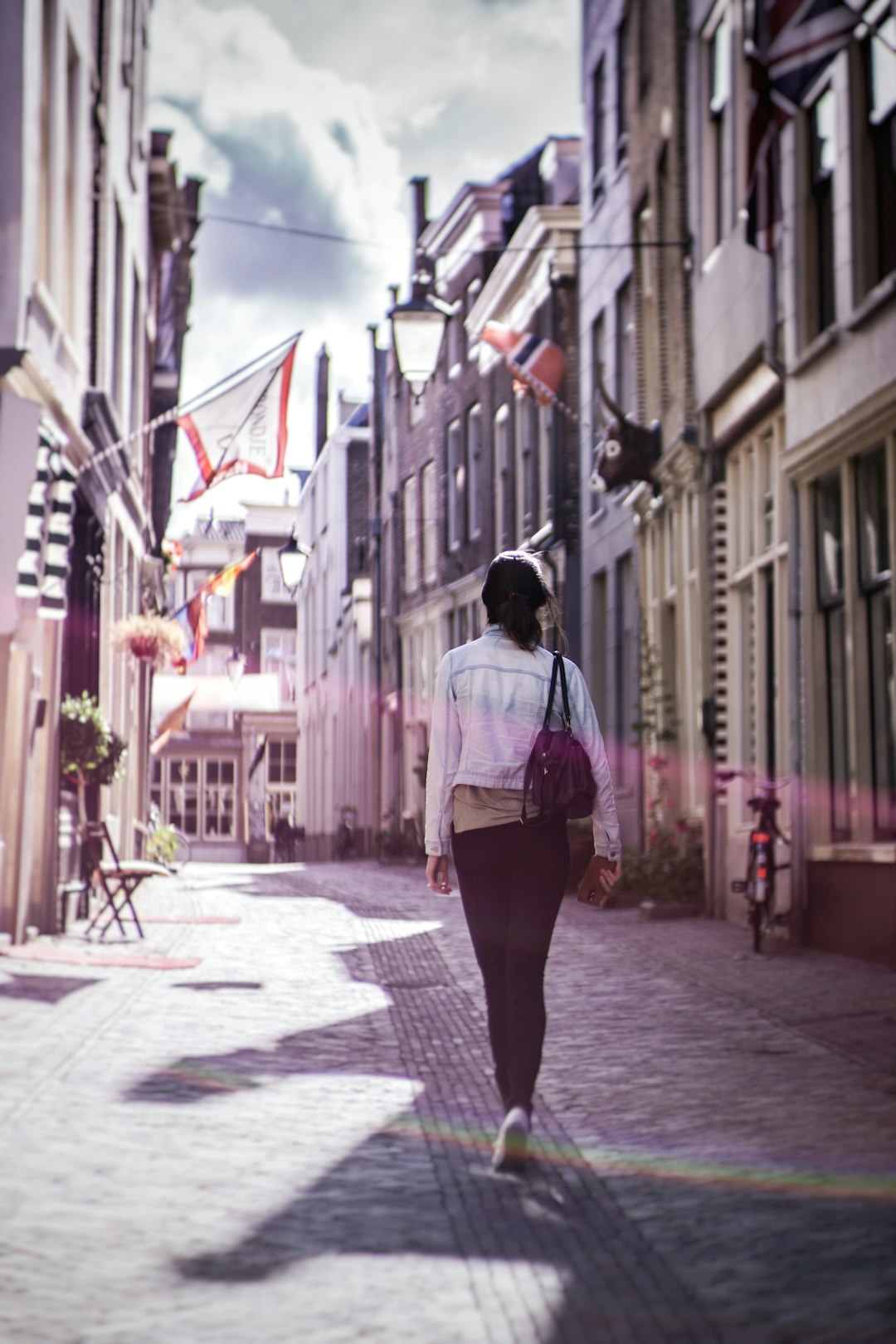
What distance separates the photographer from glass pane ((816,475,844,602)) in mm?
13383

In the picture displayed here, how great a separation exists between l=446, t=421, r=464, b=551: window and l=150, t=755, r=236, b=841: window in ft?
91.4

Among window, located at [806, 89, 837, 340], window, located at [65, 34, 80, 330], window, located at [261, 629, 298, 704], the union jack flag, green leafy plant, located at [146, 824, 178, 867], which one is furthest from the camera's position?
window, located at [261, 629, 298, 704]

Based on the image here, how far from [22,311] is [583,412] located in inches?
511

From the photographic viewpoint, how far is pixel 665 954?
41.2ft

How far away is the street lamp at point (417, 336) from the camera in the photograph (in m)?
17.6

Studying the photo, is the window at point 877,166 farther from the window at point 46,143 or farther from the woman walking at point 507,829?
the woman walking at point 507,829

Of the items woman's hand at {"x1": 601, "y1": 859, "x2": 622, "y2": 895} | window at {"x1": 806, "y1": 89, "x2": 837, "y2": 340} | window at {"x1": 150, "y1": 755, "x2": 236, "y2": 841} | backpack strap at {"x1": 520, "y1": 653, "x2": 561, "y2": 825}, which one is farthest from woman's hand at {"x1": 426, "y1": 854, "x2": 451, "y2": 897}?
window at {"x1": 150, "y1": 755, "x2": 236, "y2": 841}

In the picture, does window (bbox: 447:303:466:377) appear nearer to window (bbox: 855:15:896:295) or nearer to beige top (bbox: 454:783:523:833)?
window (bbox: 855:15:896:295)

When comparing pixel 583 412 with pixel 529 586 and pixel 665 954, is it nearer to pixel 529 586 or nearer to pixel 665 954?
pixel 665 954

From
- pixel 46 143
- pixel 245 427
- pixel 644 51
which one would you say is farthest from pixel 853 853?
pixel 644 51

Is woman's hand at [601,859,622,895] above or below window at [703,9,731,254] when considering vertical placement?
below

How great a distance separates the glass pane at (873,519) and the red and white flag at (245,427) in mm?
5408

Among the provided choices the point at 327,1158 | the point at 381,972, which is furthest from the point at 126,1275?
the point at 381,972

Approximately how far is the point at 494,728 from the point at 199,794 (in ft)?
187
